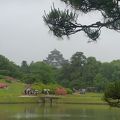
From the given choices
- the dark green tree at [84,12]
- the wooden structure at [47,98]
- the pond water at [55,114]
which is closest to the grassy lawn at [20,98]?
the wooden structure at [47,98]

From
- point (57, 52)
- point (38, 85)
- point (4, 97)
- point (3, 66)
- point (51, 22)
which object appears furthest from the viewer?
point (57, 52)

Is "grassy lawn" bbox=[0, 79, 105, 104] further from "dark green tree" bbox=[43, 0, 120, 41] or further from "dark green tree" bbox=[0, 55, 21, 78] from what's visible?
"dark green tree" bbox=[43, 0, 120, 41]

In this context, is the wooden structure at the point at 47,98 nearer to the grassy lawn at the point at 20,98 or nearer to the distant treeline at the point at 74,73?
the grassy lawn at the point at 20,98

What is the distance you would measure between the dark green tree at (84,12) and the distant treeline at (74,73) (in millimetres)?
47492

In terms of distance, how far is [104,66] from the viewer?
74812 millimetres

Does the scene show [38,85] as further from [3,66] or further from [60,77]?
[60,77]

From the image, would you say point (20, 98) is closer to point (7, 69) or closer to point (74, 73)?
point (7, 69)

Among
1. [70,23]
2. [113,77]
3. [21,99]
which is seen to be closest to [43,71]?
[113,77]

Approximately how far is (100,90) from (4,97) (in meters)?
24.3

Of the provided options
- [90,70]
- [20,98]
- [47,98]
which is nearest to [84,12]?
[20,98]

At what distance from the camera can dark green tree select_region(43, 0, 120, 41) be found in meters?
12.2

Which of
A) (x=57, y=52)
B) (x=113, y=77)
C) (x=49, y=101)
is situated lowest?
(x=49, y=101)

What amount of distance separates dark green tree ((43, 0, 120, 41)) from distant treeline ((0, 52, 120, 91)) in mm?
47492

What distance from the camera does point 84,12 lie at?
12398 mm
